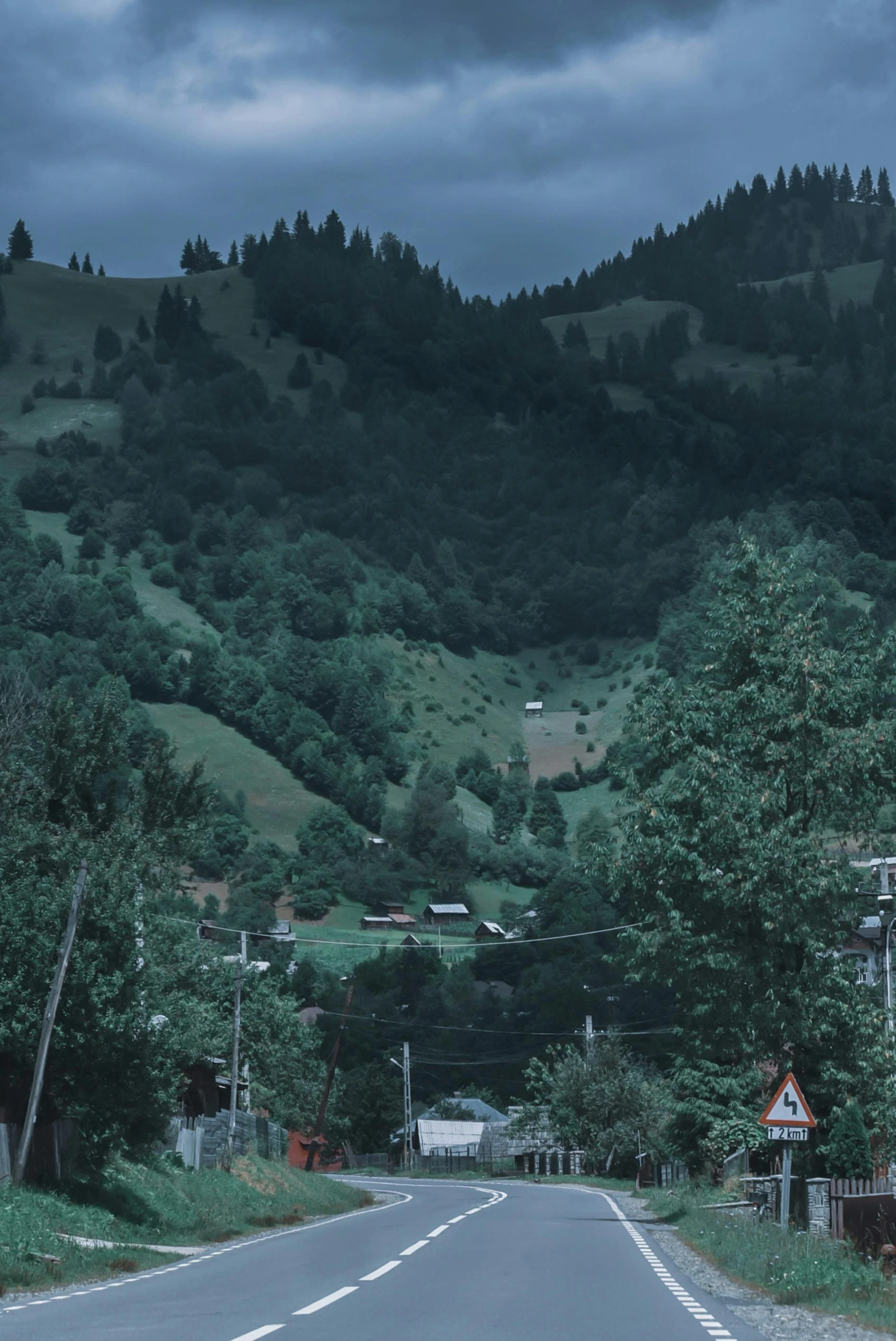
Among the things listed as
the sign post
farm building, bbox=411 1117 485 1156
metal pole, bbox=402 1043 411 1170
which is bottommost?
farm building, bbox=411 1117 485 1156

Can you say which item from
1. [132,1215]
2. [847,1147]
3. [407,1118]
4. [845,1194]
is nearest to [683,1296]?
[845,1194]

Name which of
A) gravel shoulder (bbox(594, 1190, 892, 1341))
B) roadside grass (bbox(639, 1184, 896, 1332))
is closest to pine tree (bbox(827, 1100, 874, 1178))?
roadside grass (bbox(639, 1184, 896, 1332))

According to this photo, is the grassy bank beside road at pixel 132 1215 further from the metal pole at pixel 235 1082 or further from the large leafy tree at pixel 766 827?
the large leafy tree at pixel 766 827

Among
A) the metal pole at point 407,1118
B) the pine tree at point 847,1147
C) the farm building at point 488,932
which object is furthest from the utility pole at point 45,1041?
the farm building at point 488,932

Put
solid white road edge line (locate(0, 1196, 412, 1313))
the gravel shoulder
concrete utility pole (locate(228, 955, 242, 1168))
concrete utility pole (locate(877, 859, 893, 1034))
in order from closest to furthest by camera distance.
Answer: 1. the gravel shoulder
2. solid white road edge line (locate(0, 1196, 412, 1313))
3. concrete utility pole (locate(877, 859, 893, 1034))
4. concrete utility pole (locate(228, 955, 242, 1168))

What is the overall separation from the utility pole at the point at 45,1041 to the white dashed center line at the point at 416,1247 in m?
6.54

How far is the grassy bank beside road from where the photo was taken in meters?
19.1

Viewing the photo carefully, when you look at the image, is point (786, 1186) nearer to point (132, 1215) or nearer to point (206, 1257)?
point (206, 1257)

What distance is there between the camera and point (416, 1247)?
2505cm

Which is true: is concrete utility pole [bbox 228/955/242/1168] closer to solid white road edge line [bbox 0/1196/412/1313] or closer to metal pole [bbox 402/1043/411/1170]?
solid white road edge line [bbox 0/1196/412/1313]

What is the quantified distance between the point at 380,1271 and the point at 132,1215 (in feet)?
32.6

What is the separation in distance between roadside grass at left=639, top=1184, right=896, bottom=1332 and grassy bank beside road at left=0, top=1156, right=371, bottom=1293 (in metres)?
8.25

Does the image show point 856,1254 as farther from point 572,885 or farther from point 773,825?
point 572,885

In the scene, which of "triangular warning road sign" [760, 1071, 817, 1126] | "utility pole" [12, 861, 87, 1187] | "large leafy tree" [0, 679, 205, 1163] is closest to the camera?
"triangular warning road sign" [760, 1071, 817, 1126]
